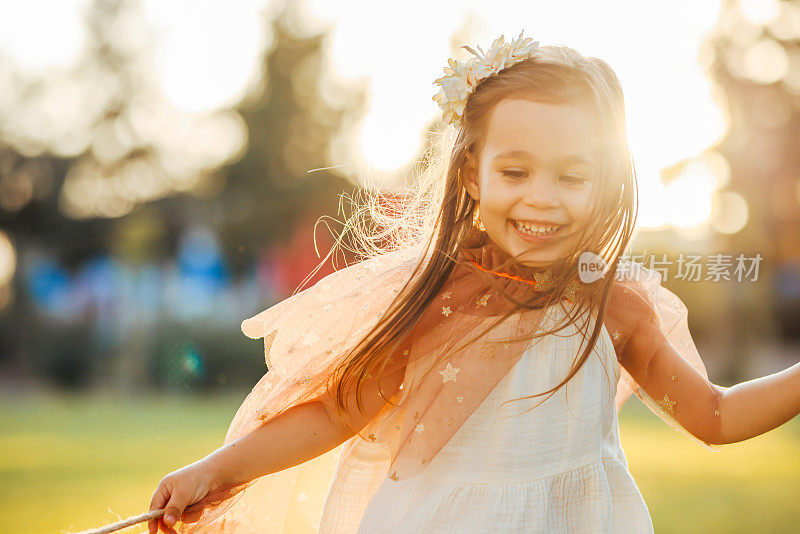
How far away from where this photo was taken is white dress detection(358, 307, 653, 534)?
1928 millimetres

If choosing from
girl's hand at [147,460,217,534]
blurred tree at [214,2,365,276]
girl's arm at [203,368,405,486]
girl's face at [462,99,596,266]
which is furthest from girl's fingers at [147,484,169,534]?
blurred tree at [214,2,365,276]

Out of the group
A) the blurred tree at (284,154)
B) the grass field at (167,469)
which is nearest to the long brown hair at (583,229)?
the grass field at (167,469)

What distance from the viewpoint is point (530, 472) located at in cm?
196

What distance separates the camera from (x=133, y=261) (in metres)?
25.5

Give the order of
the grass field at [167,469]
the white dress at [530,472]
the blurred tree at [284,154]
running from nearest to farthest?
the white dress at [530,472], the grass field at [167,469], the blurred tree at [284,154]

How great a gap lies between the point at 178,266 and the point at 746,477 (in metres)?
20.4

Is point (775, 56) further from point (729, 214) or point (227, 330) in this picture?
point (227, 330)

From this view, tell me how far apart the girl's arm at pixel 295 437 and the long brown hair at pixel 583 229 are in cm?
4

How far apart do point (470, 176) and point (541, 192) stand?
0.26 meters

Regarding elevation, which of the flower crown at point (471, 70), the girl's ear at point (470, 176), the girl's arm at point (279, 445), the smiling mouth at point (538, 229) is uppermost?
the flower crown at point (471, 70)

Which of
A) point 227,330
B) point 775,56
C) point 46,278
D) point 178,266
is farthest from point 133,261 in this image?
point 775,56

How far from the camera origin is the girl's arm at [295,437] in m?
2.05

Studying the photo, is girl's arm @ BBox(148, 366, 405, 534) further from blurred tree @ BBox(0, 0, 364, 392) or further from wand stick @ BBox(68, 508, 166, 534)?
blurred tree @ BBox(0, 0, 364, 392)

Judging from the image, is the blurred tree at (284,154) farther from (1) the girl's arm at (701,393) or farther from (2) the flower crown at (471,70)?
(1) the girl's arm at (701,393)
